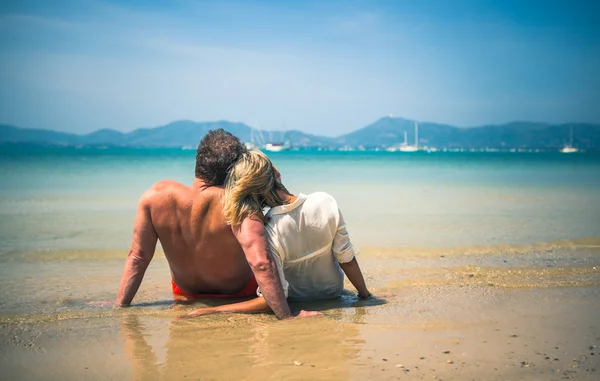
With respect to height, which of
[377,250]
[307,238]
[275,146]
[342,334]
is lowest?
[377,250]

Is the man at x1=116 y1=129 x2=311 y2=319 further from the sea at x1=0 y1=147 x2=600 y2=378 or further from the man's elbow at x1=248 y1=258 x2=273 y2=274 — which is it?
the sea at x1=0 y1=147 x2=600 y2=378

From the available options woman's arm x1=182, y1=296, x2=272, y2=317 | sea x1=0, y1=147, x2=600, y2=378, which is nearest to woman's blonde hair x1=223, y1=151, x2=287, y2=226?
woman's arm x1=182, y1=296, x2=272, y2=317

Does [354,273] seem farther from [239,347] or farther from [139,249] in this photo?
[139,249]

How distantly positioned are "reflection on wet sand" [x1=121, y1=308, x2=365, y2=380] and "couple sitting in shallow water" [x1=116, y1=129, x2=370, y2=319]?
0.23m

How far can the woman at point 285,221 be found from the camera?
12.6ft

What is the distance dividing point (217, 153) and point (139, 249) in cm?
100

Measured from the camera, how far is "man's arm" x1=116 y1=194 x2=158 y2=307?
410cm

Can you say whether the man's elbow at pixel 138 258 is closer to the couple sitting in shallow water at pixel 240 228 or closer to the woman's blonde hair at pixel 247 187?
the couple sitting in shallow water at pixel 240 228

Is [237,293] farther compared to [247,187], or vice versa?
[237,293]

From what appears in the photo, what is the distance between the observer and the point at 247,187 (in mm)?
3818

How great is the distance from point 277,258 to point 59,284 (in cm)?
282

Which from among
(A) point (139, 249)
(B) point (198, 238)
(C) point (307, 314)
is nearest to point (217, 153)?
(B) point (198, 238)

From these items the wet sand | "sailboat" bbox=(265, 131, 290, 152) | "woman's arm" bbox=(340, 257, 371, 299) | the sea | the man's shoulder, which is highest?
"sailboat" bbox=(265, 131, 290, 152)

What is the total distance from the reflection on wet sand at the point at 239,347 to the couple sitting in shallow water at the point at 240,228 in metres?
0.23
